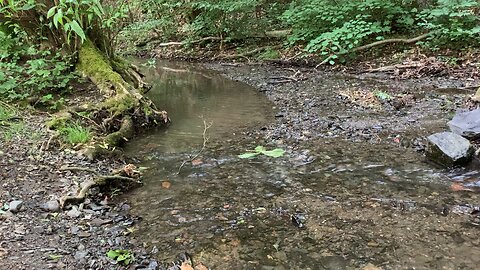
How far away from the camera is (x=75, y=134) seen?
566cm

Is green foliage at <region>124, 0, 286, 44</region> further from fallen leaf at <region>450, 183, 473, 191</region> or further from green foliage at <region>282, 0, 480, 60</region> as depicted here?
fallen leaf at <region>450, 183, 473, 191</region>

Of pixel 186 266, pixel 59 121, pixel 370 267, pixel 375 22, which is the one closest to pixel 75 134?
pixel 59 121

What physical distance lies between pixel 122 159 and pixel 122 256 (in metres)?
2.39

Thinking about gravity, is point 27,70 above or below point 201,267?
above

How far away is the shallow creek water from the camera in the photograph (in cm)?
330

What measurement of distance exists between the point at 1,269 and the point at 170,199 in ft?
5.70

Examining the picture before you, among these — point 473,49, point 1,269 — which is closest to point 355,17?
point 473,49

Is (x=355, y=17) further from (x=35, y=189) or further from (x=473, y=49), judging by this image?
(x=35, y=189)

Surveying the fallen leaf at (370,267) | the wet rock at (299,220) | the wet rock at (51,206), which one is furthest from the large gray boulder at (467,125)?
the wet rock at (51,206)

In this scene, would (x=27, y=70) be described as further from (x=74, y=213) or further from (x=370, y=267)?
(x=370, y=267)

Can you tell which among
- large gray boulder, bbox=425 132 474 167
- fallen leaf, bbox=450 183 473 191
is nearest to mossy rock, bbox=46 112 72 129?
large gray boulder, bbox=425 132 474 167

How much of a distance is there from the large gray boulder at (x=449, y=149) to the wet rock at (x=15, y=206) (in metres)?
4.50

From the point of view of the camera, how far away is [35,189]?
434 centimetres

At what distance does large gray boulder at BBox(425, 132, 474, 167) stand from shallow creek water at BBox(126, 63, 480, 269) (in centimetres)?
17
